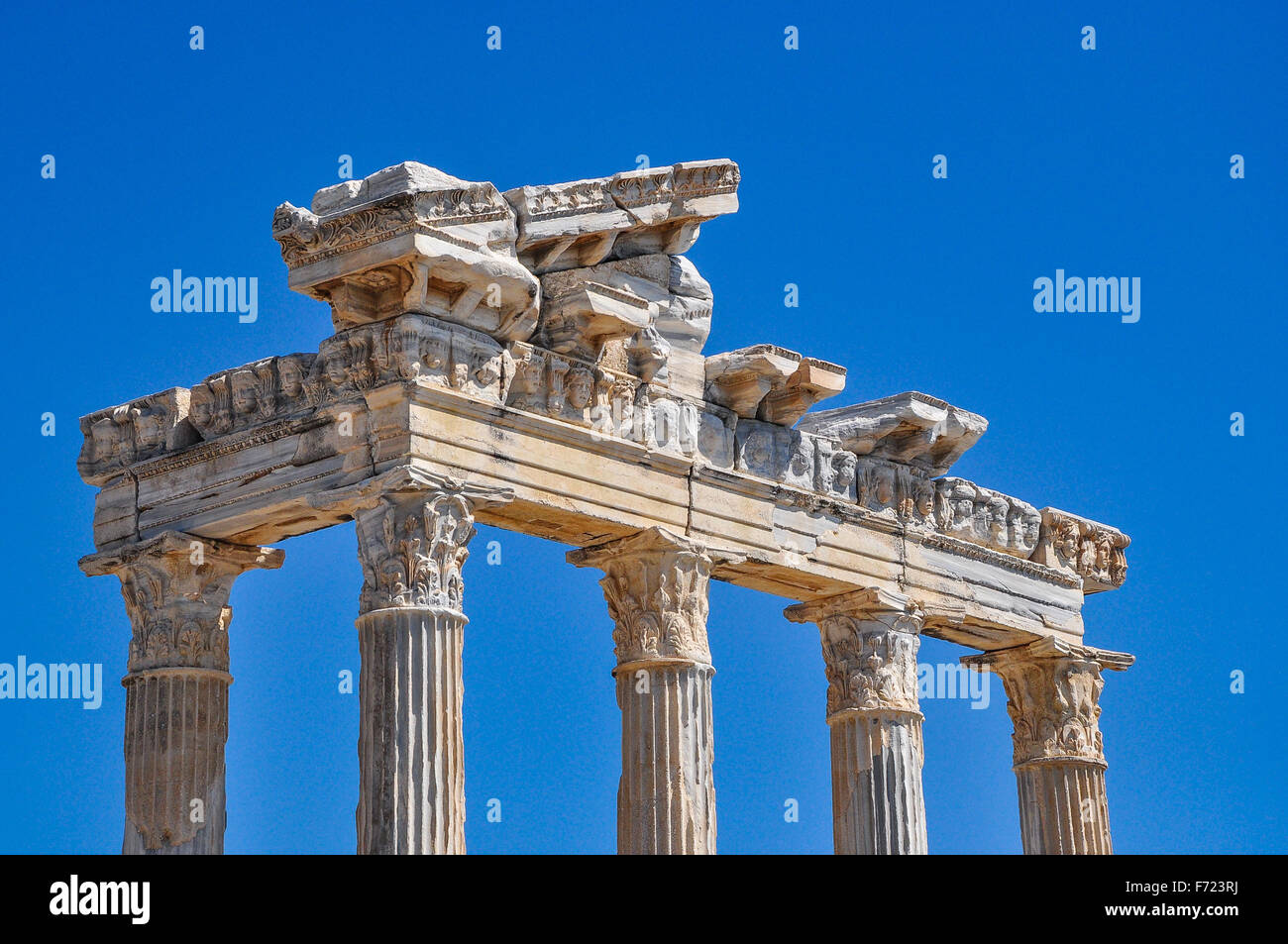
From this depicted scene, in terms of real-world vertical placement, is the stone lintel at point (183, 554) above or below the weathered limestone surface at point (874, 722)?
above

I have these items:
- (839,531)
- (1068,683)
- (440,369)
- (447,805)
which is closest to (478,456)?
(440,369)

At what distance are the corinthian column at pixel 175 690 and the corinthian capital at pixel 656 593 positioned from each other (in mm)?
4542

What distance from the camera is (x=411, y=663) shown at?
28.6 meters

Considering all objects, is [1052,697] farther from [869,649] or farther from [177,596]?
[177,596]

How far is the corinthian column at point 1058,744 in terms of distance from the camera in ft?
125

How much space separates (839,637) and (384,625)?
838cm

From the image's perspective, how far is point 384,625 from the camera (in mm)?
28875

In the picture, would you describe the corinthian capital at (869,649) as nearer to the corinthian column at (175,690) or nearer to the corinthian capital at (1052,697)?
the corinthian capital at (1052,697)

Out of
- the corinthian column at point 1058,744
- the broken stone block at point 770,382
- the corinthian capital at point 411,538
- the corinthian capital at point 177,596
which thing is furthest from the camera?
the corinthian column at point 1058,744

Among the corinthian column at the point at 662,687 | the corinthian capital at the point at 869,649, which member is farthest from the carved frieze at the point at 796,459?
the corinthian column at the point at 662,687

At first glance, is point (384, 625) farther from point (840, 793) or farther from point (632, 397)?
point (840, 793)

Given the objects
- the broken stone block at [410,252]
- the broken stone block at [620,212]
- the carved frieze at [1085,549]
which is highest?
the broken stone block at [620,212]

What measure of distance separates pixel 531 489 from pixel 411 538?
2.03 m

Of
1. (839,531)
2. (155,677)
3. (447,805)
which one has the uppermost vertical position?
(839,531)
